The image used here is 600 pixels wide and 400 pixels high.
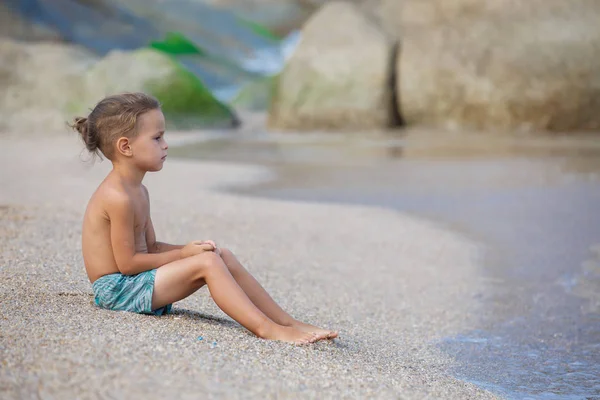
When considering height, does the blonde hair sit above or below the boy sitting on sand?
above

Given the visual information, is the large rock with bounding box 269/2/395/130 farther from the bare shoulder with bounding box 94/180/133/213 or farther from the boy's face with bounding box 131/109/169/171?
the bare shoulder with bounding box 94/180/133/213

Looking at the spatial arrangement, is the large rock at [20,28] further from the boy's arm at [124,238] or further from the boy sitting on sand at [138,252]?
the boy's arm at [124,238]

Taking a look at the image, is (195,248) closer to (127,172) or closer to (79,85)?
(127,172)

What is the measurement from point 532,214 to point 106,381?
514 centimetres

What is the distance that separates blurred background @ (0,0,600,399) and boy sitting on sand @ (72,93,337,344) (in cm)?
95

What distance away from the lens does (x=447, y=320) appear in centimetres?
390

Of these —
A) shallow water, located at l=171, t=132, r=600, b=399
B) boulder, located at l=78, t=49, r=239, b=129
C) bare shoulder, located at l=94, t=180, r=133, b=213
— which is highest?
boulder, located at l=78, t=49, r=239, b=129

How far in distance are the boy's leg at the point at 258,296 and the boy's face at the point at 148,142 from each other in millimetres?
427

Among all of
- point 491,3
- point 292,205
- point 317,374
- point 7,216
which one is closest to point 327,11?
point 491,3

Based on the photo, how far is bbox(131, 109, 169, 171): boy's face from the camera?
290 centimetres

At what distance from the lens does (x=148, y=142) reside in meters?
2.91

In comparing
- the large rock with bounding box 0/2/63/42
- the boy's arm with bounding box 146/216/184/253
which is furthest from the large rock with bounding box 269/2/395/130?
the boy's arm with bounding box 146/216/184/253

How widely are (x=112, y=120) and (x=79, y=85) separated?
14475mm

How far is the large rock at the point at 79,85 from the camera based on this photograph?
625 inches
